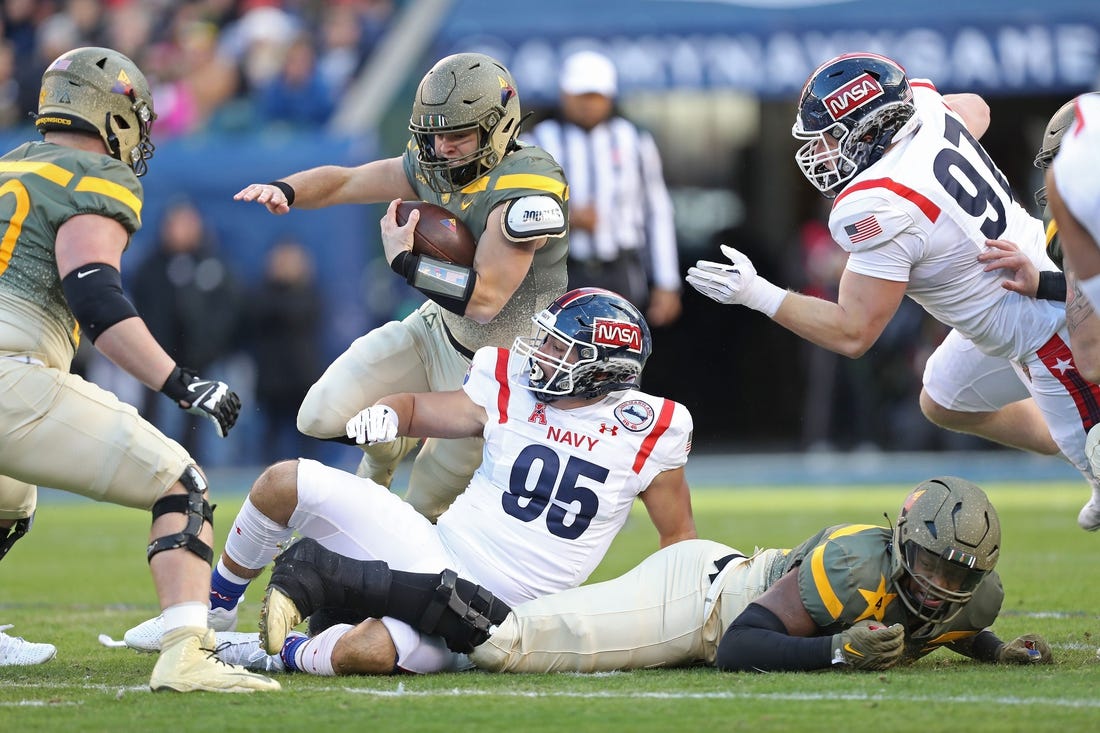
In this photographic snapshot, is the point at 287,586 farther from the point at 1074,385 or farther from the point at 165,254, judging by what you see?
the point at 165,254

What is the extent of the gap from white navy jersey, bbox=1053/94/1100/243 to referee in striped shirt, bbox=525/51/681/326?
12.0 feet

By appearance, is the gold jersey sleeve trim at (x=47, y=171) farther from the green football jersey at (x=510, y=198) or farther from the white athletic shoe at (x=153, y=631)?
the green football jersey at (x=510, y=198)

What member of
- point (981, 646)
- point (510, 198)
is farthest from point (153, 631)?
point (981, 646)

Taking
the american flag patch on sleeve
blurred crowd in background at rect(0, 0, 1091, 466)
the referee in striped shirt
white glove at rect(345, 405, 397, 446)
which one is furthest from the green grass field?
blurred crowd in background at rect(0, 0, 1091, 466)

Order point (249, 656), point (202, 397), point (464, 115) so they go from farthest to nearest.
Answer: point (464, 115), point (249, 656), point (202, 397)

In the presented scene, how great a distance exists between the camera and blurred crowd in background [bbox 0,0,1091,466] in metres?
12.2

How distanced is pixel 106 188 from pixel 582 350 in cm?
144

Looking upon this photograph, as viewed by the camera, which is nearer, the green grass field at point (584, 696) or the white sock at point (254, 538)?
the green grass field at point (584, 696)

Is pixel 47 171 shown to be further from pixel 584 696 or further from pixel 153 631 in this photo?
pixel 584 696

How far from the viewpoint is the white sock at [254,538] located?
14.9ft

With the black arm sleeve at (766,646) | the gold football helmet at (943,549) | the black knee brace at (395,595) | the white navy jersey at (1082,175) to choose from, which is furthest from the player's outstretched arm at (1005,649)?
the black knee brace at (395,595)

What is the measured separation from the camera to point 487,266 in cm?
507

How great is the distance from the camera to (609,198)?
25.1 ft

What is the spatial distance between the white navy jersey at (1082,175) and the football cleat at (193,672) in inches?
93.5
